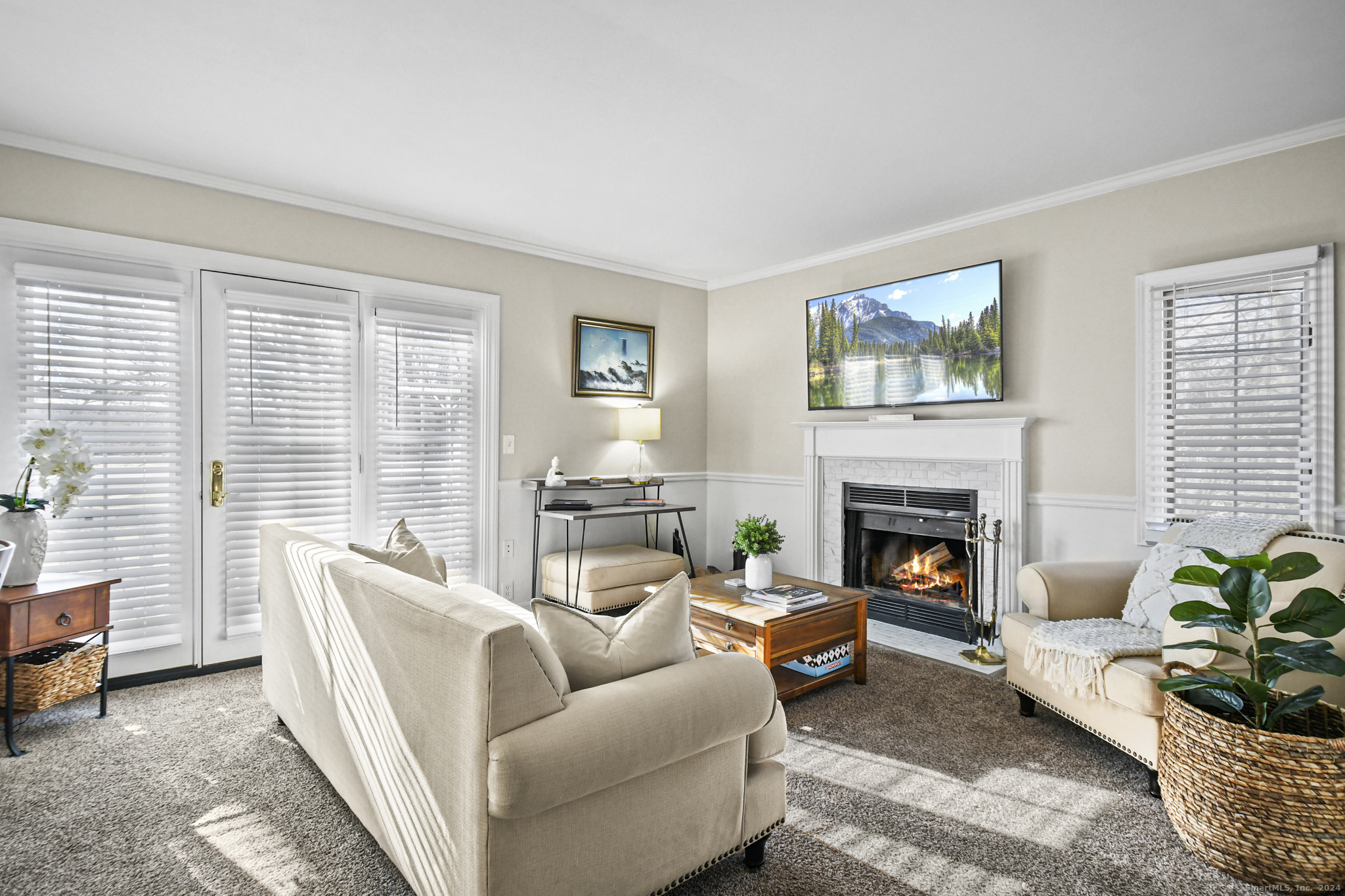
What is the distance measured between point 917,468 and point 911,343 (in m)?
0.78

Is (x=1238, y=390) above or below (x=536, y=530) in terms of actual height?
above

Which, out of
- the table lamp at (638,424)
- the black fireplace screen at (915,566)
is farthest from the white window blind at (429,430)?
the black fireplace screen at (915,566)

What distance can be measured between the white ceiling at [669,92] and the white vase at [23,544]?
5.34 feet

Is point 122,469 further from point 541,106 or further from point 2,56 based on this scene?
point 541,106

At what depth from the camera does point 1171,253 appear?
10.6 ft

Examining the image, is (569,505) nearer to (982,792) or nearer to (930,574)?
(930,574)

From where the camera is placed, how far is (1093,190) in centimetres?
345

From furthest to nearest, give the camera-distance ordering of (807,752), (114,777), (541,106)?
(541,106), (807,752), (114,777)

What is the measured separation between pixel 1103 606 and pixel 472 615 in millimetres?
2666

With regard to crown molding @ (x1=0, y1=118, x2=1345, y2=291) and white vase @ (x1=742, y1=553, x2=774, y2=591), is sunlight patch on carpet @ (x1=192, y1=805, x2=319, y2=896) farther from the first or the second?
crown molding @ (x1=0, y1=118, x2=1345, y2=291)

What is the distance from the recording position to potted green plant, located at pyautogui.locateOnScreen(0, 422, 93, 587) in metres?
2.62

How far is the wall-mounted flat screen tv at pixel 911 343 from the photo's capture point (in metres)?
3.87

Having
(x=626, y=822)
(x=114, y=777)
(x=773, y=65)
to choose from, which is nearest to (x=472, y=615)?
(x=626, y=822)

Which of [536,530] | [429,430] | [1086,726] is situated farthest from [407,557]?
[1086,726]
